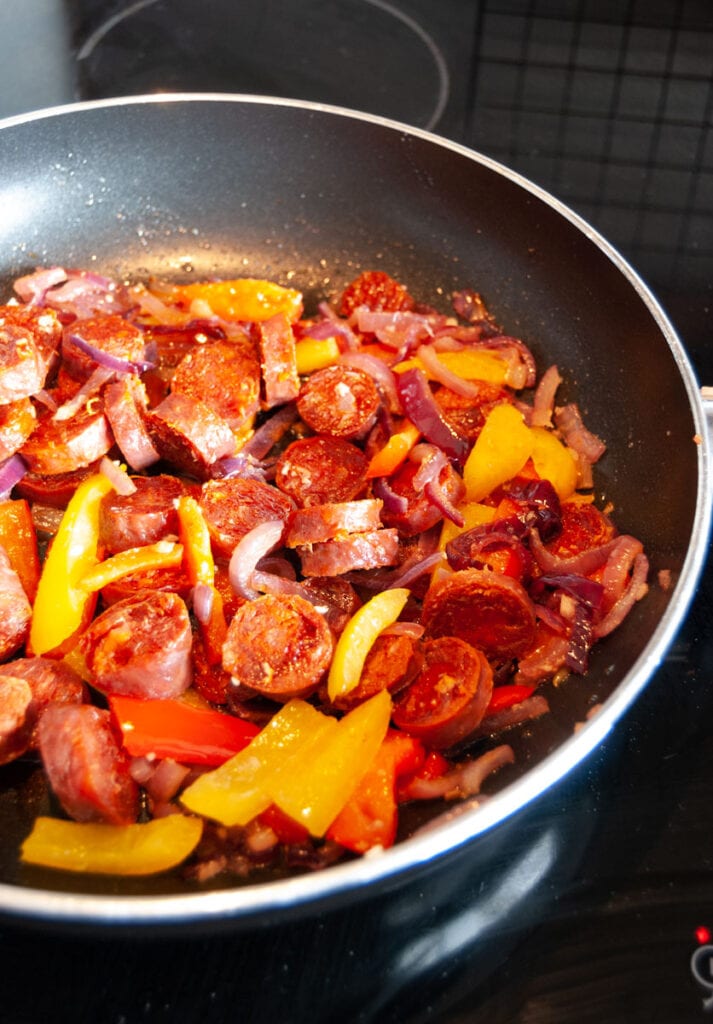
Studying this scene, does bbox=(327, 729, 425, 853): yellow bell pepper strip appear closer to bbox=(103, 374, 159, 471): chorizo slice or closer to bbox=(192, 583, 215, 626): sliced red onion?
bbox=(192, 583, 215, 626): sliced red onion

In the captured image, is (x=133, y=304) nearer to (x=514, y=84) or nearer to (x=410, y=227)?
(x=410, y=227)

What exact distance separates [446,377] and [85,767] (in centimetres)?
159

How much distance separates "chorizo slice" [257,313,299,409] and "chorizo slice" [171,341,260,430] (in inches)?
2.3

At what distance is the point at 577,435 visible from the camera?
2.78 metres

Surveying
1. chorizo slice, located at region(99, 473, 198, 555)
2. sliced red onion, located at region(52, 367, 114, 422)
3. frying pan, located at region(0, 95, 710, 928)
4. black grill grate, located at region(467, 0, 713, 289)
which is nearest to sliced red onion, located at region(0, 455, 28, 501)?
sliced red onion, located at region(52, 367, 114, 422)

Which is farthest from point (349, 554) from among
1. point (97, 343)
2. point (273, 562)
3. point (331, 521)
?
point (97, 343)

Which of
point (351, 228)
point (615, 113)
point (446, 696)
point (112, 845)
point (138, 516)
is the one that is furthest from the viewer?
point (615, 113)

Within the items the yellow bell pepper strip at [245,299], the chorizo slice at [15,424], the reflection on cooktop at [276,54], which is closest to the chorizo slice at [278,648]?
the chorizo slice at [15,424]

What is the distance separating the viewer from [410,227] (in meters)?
3.33

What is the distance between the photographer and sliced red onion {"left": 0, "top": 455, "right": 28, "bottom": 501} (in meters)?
2.64

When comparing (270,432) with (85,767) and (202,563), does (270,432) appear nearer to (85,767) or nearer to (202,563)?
(202,563)

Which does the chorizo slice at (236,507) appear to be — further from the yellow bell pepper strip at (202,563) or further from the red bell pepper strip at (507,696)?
the red bell pepper strip at (507,696)

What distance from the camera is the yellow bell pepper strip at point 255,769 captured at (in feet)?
6.42

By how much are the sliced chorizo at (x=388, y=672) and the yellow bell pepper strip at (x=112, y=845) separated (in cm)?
→ 46
